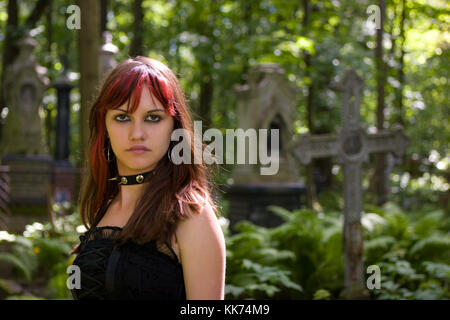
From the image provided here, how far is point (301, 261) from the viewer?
5.75 meters

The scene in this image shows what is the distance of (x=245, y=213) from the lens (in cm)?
958

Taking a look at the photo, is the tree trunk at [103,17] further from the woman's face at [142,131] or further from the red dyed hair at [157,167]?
the woman's face at [142,131]

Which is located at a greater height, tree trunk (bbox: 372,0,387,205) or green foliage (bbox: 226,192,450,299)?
tree trunk (bbox: 372,0,387,205)

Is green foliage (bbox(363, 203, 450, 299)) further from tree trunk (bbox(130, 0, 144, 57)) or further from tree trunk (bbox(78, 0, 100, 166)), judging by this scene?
tree trunk (bbox(130, 0, 144, 57))

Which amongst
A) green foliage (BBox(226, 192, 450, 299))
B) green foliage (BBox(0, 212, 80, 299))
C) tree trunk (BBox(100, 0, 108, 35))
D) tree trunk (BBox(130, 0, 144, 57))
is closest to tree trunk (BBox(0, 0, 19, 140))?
tree trunk (BBox(100, 0, 108, 35))

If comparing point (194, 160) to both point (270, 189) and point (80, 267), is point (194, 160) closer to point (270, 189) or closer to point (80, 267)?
point (80, 267)

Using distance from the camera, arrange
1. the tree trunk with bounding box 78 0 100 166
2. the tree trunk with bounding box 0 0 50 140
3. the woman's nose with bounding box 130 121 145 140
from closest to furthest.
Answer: the woman's nose with bounding box 130 121 145 140 → the tree trunk with bounding box 78 0 100 166 → the tree trunk with bounding box 0 0 50 140

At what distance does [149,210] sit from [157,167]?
0.18 metres

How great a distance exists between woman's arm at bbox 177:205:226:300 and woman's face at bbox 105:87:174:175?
0.92ft

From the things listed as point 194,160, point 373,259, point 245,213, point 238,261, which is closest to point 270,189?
point 245,213

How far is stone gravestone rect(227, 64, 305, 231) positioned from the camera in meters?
9.48

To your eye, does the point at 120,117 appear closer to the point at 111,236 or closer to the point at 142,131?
the point at 142,131

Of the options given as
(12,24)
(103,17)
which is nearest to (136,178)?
(103,17)

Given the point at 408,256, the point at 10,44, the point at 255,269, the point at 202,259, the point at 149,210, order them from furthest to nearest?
the point at 10,44 → the point at 408,256 → the point at 255,269 → the point at 149,210 → the point at 202,259
